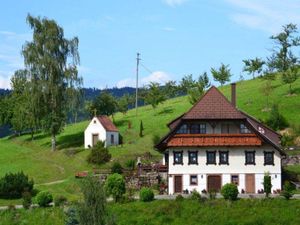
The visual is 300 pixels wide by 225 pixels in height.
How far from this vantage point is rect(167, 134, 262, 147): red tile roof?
192 feet

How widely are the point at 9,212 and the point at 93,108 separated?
139 ft

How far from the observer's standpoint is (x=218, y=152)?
59.2 m

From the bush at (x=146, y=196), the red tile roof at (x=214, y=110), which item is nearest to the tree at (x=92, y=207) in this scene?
the bush at (x=146, y=196)

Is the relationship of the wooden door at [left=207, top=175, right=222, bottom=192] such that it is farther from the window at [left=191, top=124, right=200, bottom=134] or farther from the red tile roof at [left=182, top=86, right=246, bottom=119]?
the red tile roof at [left=182, top=86, right=246, bottom=119]

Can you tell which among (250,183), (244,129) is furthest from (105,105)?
(250,183)

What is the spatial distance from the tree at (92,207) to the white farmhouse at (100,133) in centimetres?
4357

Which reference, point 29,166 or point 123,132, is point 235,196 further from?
point 123,132

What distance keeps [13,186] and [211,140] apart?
60.2 ft

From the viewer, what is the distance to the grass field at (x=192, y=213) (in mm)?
46469

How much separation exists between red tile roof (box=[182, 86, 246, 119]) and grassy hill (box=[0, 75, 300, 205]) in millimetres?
12180

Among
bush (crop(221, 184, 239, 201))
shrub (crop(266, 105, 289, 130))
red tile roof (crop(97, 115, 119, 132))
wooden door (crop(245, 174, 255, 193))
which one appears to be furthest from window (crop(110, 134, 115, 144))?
bush (crop(221, 184, 239, 201))

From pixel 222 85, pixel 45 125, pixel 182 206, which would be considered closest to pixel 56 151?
pixel 45 125

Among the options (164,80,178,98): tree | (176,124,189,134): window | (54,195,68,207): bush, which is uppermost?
(164,80,178,98): tree

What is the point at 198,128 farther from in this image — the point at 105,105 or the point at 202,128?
the point at 105,105
